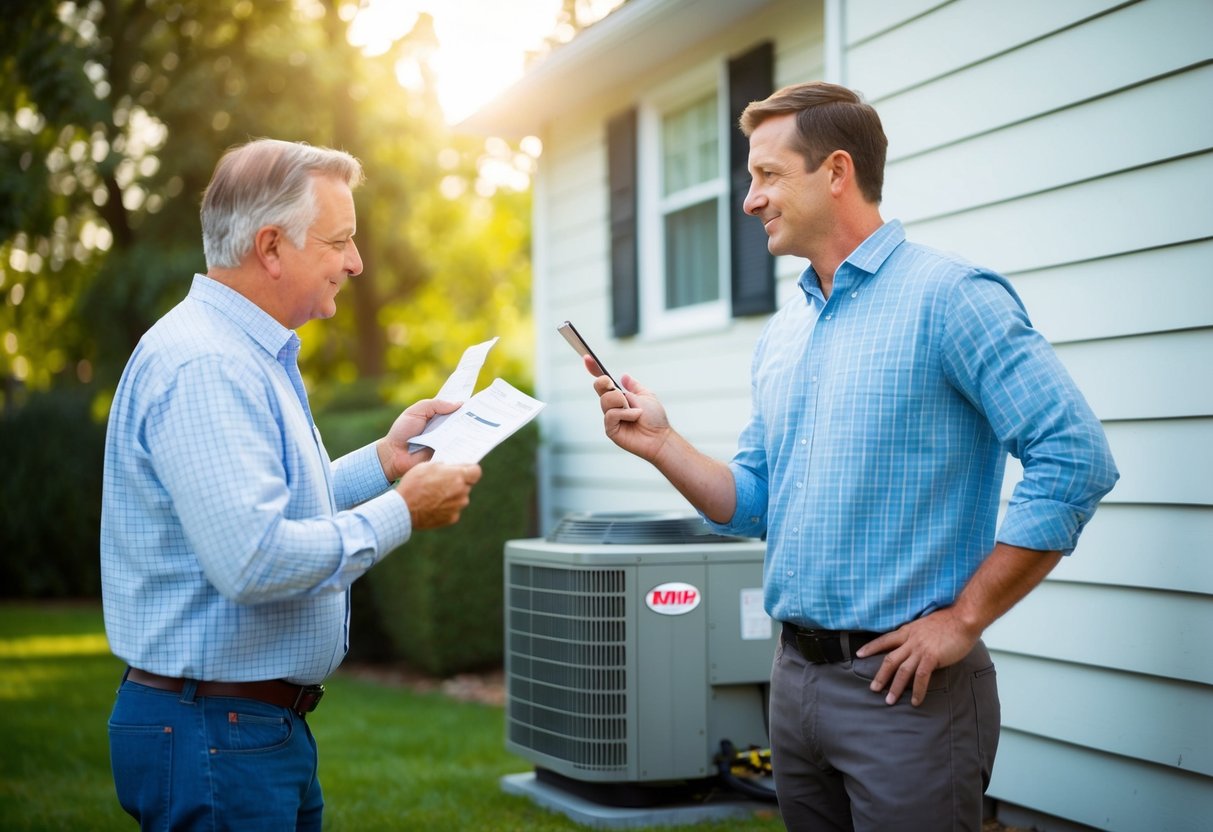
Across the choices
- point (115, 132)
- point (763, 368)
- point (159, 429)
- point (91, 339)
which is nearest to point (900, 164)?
point (763, 368)

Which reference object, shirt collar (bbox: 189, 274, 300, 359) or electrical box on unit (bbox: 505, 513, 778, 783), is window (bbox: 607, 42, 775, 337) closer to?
electrical box on unit (bbox: 505, 513, 778, 783)

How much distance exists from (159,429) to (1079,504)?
1564 millimetres

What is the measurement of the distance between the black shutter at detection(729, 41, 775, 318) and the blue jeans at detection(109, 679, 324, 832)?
4.10 meters

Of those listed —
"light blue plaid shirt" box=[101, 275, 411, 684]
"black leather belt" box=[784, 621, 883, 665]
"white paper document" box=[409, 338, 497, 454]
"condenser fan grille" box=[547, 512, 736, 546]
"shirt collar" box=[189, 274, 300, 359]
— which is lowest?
"black leather belt" box=[784, 621, 883, 665]

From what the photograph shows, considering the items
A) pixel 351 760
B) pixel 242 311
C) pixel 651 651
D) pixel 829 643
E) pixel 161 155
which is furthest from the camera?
pixel 161 155

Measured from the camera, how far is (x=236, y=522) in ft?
6.09

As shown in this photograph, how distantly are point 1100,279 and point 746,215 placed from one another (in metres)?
2.57

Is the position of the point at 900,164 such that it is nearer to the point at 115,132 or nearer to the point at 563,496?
the point at 563,496

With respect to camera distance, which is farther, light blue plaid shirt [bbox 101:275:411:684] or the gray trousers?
the gray trousers

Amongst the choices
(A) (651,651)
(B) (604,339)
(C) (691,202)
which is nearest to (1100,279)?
(A) (651,651)

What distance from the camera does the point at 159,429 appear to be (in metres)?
1.93

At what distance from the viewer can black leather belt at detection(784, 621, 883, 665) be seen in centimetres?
222

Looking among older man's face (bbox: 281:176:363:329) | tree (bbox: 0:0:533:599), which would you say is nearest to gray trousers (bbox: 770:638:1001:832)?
older man's face (bbox: 281:176:363:329)

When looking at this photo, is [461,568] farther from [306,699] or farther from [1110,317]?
[306,699]
